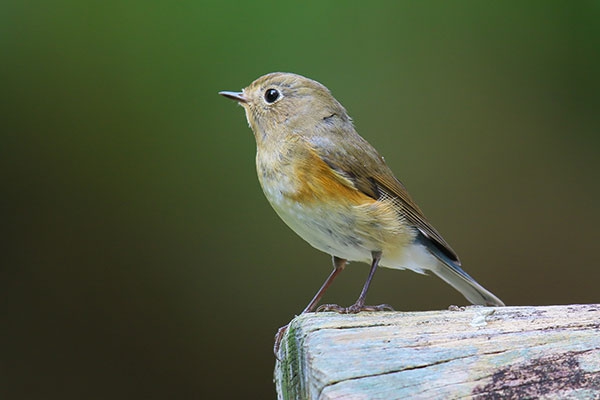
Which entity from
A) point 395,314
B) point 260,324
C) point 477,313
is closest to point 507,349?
point 477,313

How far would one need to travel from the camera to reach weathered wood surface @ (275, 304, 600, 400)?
6.75 feet

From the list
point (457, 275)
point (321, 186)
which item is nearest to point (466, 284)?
point (457, 275)

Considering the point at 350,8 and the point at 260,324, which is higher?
the point at 350,8

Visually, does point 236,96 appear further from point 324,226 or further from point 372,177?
point 324,226

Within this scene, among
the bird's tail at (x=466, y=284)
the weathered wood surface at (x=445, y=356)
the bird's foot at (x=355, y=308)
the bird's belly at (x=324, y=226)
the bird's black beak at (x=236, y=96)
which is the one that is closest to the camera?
the weathered wood surface at (x=445, y=356)

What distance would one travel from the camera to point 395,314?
8.82 feet

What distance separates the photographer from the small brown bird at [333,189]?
3.47 meters

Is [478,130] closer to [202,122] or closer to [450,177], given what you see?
[450,177]

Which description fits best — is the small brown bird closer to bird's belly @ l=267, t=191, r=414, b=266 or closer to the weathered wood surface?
bird's belly @ l=267, t=191, r=414, b=266

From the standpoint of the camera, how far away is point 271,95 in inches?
159

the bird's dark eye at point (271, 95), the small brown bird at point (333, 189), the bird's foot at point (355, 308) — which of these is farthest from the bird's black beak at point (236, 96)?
the bird's foot at point (355, 308)

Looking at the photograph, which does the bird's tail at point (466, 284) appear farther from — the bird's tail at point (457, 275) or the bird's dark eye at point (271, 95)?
the bird's dark eye at point (271, 95)

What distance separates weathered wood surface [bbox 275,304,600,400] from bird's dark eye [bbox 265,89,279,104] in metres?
1.71

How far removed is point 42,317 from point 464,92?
324cm
